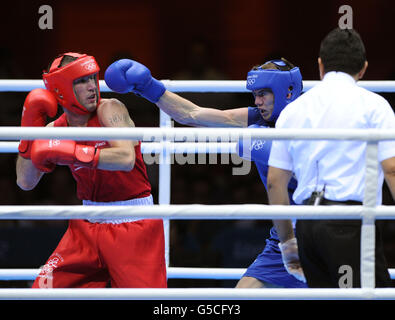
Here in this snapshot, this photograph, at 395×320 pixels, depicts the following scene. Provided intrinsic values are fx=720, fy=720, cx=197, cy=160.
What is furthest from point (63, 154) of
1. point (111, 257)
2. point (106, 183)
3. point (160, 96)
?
point (160, 96)

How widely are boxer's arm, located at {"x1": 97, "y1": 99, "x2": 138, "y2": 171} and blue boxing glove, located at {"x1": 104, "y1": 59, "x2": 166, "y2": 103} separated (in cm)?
19

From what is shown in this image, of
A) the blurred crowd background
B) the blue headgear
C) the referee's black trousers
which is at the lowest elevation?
the referee's black trousers

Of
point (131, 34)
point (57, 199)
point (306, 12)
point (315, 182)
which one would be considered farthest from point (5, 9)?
point (315, 182)

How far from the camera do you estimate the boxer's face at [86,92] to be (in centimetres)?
259

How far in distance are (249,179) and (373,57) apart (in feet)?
5.28

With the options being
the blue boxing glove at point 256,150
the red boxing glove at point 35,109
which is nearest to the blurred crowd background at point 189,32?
the blue boxing glove at point 256,150

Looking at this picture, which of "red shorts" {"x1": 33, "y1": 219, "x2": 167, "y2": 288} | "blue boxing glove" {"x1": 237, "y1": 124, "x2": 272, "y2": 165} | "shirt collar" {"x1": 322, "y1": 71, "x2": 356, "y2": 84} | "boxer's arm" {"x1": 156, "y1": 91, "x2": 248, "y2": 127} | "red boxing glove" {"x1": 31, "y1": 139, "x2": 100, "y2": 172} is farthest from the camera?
"boxer's arm" {"x1": 156, "y1": 91, "x2": 248, "y2": 127}

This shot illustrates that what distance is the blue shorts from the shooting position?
2.80m

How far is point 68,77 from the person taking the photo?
256cm

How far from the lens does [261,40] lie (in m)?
5.53

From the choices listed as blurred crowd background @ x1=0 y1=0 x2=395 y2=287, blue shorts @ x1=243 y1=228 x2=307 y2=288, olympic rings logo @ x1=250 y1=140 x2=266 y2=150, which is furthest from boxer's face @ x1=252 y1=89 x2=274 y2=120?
blurred crowd background @ x1=0 y1=0 x2=395 y2=287

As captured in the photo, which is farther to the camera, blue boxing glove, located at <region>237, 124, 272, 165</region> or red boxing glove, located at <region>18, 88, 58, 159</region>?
blue boxing glove, located at <region>237, 124, 272, 165</region>

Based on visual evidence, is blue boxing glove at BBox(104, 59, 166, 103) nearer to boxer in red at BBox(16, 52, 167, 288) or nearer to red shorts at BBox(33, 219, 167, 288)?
boxer in red at BBox(16, 52, 167, 288)

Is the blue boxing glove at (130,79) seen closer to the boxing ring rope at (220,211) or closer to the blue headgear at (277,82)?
the blue headgear at (277,82)
